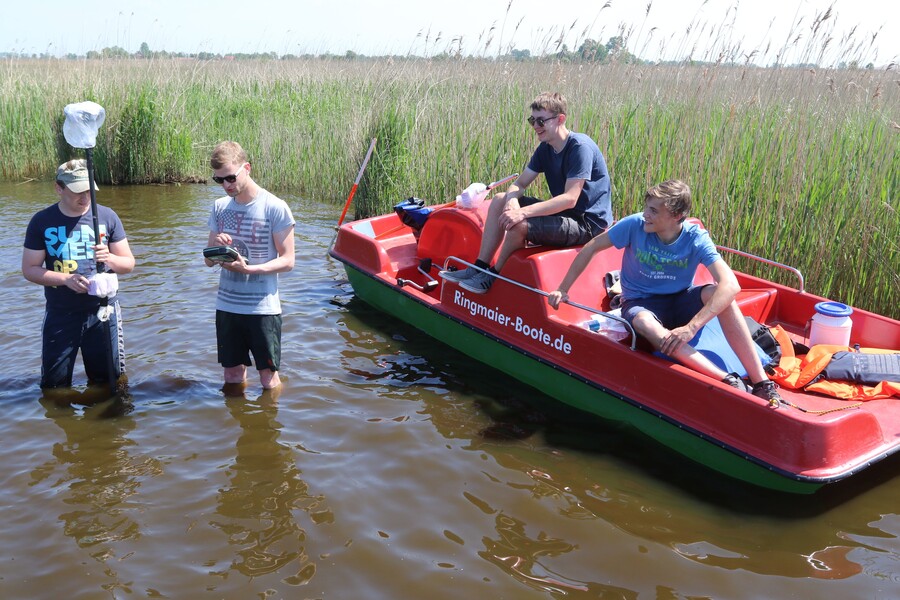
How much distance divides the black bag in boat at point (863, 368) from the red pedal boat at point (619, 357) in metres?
0.18

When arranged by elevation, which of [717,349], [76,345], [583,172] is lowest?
[76,345]

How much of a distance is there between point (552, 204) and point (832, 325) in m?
2.00

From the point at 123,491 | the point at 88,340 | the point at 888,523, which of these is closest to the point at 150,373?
the point at 88,340

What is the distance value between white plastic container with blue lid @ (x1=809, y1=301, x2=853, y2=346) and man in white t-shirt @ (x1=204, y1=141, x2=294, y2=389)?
3.42 meters

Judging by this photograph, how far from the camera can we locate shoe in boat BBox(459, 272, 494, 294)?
5660 millimetres

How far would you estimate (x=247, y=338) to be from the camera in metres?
4.84

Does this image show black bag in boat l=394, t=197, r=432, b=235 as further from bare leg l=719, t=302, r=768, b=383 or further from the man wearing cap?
bare leg l=719, t=302, r=768, b=383

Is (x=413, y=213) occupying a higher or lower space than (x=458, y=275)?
higher

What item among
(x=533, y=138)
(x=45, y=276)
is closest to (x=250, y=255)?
(x=45, y=276)

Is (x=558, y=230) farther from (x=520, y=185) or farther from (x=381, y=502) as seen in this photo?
(x=381, y=502)

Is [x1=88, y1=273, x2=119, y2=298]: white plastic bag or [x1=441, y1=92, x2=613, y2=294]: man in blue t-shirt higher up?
[x1=441, y1=92, x2=613, y2=294]: man in blue t-shirt

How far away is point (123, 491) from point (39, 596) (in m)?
0.88

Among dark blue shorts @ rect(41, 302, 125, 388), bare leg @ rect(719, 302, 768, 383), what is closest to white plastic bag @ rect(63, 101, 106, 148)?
dark blue shorts @ rect(41, 302, 125, 388)

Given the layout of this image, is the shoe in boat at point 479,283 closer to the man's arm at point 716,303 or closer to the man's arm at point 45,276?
the man's arm at point 716,303
